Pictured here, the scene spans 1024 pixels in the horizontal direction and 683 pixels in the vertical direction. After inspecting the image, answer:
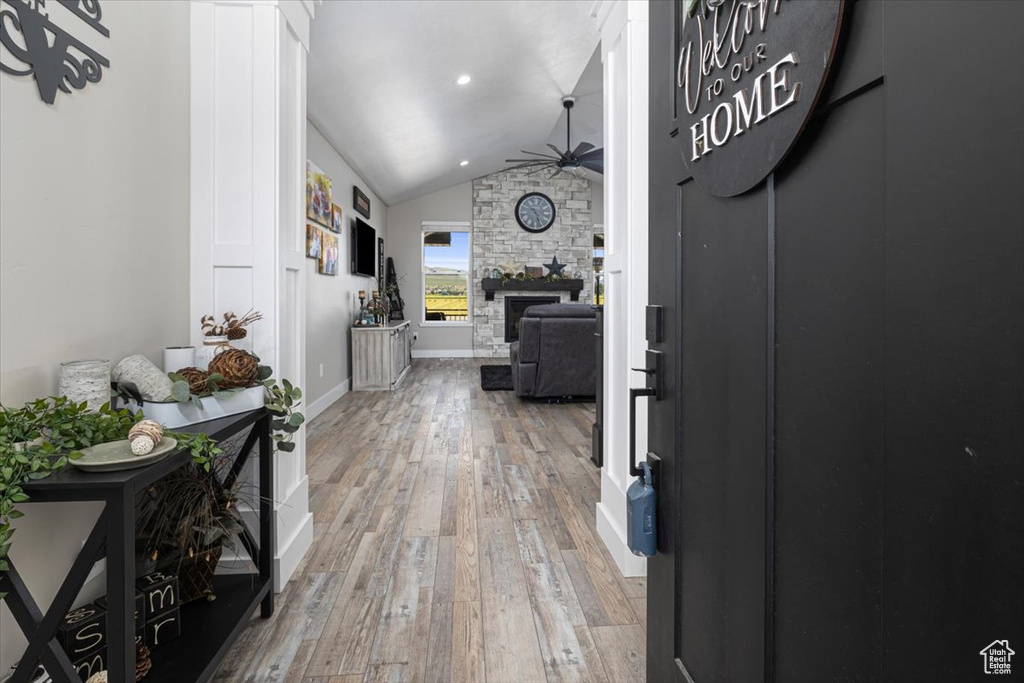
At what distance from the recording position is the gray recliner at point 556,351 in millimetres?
5023

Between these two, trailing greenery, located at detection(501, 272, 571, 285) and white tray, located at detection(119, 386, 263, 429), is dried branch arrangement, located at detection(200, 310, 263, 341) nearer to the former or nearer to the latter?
white tray, located at detection(119, 386, 263, 429)

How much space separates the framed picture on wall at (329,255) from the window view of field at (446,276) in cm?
374

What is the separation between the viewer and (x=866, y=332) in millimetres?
522

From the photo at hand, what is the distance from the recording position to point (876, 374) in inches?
20.0

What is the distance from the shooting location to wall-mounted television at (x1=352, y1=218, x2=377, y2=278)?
6.24 meters

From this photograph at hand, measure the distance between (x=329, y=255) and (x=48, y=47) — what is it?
400 centimetres

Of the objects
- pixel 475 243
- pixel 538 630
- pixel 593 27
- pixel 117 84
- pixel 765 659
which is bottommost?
pixel 538 630

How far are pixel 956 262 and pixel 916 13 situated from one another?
219 millimetres

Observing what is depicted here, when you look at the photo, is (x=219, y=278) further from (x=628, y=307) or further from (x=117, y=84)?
(x=628, y=307)

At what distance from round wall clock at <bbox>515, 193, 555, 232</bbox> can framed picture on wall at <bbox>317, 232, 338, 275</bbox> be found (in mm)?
4473

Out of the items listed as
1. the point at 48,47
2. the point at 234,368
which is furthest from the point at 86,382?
the point at 48,47

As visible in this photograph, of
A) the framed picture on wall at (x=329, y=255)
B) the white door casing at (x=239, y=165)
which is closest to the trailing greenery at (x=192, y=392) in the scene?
the white door casing at (x=239, y=165)

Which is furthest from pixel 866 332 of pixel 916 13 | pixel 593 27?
pixel 593 27

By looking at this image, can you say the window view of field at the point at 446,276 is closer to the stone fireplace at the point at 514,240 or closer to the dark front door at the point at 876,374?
the stone fireplace at the point at 514,240
